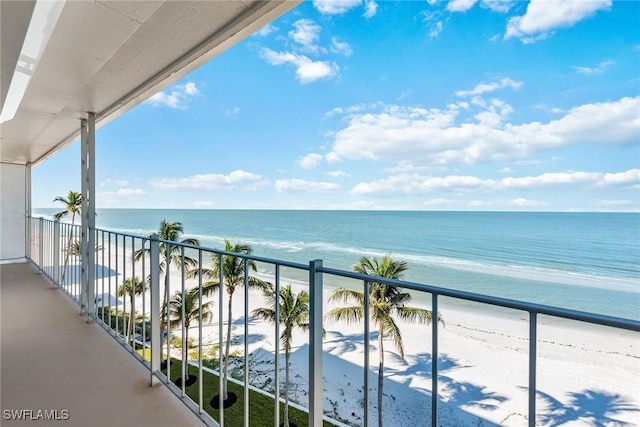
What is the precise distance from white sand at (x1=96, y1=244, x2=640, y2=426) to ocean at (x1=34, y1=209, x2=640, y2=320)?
3193mm

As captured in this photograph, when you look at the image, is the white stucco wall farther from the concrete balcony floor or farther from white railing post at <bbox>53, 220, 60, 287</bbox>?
the concrete balcony floor

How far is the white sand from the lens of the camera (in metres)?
6.66

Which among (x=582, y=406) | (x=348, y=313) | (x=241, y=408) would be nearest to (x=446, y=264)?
(x=582, y=406)

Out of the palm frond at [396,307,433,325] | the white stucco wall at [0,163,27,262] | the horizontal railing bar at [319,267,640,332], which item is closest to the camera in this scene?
the horizontal railing bar at [319,267,640,332]

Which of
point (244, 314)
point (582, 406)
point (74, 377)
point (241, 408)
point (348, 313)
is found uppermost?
point (244, 314)

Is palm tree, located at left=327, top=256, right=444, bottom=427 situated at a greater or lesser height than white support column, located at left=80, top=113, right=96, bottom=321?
lesser

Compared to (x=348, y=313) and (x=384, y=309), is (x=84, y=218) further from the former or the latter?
(x=348, y=313)

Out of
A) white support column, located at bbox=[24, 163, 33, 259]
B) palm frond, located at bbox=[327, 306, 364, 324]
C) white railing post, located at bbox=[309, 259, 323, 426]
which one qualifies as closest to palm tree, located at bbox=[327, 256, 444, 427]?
palm frond, located at bbox=[327, 306, 364, 324]

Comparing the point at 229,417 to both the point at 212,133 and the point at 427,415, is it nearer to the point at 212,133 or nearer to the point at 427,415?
the point at 427,415

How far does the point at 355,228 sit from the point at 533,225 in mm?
16870

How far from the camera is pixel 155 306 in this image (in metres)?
2.02

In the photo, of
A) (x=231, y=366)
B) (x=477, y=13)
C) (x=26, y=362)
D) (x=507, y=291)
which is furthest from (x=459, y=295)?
(x=477, y=13)

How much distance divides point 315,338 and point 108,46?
6.85 feet

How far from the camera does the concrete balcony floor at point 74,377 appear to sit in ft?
5.34
